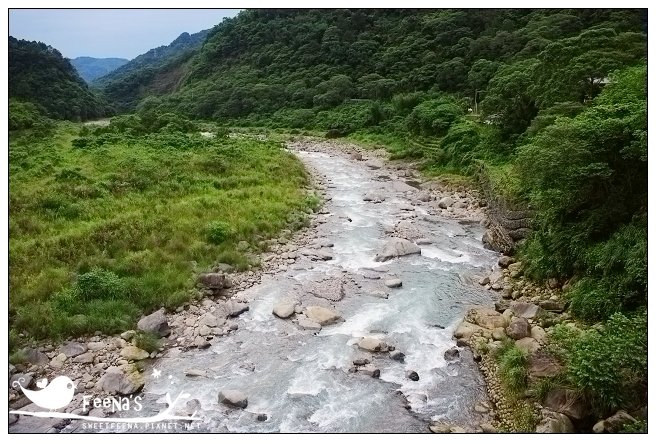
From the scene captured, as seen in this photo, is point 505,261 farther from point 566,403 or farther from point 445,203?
point 566,403

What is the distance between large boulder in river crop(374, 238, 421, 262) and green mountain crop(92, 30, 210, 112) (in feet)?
159

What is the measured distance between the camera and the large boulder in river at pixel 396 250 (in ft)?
46.7

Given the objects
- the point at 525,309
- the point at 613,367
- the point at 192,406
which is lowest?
the point at 192,406

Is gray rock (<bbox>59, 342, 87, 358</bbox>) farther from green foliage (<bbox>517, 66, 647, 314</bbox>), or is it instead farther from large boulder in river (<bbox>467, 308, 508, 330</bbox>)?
green foliage (<bbox>517, 66, 647, 314</bbox>)

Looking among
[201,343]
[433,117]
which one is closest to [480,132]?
[433,117]

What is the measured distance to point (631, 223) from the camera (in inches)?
398

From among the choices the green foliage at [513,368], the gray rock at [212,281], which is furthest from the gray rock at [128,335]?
the green foliage at [513,368]

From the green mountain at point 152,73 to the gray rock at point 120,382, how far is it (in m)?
51.7

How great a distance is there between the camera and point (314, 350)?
9750mm

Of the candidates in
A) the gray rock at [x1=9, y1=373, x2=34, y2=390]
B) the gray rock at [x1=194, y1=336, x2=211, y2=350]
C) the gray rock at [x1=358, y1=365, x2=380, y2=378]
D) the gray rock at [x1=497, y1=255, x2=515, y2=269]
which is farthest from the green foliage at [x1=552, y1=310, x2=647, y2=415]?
the gray rock at [x1=9, y1=373, x2=34, y2=390]

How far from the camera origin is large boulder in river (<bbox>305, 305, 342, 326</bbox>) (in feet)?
35.2

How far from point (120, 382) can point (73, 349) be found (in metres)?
1.67

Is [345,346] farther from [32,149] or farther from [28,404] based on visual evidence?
[32,149]
